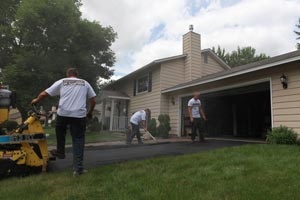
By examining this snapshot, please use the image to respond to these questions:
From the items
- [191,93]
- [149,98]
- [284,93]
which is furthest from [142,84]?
[284,93]

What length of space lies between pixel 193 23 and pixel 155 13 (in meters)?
2.15

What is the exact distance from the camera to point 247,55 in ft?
118

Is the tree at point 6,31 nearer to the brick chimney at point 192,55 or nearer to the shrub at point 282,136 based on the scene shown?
the brick chimney at point 192,55

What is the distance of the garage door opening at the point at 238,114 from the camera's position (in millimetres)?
12453

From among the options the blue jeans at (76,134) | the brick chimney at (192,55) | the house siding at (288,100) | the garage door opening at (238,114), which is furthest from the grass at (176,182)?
the brick chimney at (192,55)

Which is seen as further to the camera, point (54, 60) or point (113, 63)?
point (113, 63)

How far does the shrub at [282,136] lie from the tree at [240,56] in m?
30.6

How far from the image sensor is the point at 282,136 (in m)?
6.36

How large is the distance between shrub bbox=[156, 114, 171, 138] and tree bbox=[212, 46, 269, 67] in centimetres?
2670

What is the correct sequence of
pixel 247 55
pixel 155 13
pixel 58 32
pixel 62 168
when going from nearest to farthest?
1. pixel 62 168
2. pixel 58 32
3. pixel 155 13
4. pixel 247 55

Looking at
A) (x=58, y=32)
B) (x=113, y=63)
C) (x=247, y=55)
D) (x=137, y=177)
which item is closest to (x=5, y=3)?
(x=58, y=32)

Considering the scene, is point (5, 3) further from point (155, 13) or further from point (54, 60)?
point (155, 13)

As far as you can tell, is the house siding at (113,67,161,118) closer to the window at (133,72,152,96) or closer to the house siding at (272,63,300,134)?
the window at (133,72,152,96)

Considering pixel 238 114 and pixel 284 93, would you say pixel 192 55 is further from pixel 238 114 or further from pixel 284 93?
pixel 284 93
